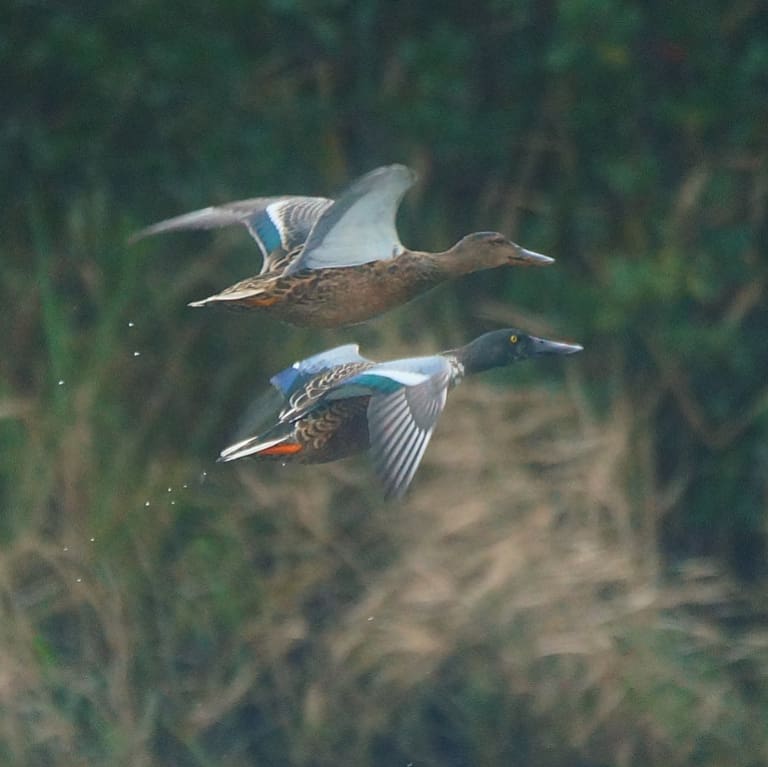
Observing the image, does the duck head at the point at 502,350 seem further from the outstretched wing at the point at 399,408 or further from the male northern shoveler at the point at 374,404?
the outstretched wing at the point at 399,408

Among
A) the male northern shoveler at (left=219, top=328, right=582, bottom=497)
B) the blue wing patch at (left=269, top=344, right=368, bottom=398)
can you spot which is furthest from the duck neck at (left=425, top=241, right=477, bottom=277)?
the blue wing patch at (left=269, top=344, right=368, bottom=398)

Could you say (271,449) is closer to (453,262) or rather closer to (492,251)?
(453,262)

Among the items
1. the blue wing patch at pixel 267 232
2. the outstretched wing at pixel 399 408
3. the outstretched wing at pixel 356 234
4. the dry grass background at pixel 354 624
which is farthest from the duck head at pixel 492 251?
the dry grass background at pixel 354 624

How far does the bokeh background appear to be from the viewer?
5.63 meters

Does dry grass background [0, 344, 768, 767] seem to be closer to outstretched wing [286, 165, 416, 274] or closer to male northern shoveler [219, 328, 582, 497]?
male northern shoveler [219, 328, 582, 497]

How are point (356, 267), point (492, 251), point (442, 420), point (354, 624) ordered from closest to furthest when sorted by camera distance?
1. point (356, 267)
2. point (492, 251)
3. point (354, 624)
4. point (442, 420)

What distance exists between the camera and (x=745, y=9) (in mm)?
7059

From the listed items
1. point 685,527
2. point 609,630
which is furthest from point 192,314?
point 685,527

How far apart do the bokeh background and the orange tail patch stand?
1.90m

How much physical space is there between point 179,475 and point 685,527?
2071 mm

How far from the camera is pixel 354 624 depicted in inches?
223

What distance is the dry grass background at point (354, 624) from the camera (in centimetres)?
559

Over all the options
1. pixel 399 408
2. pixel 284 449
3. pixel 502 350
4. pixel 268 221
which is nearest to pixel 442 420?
pixel 268 221

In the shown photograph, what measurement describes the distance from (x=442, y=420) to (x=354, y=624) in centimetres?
62
